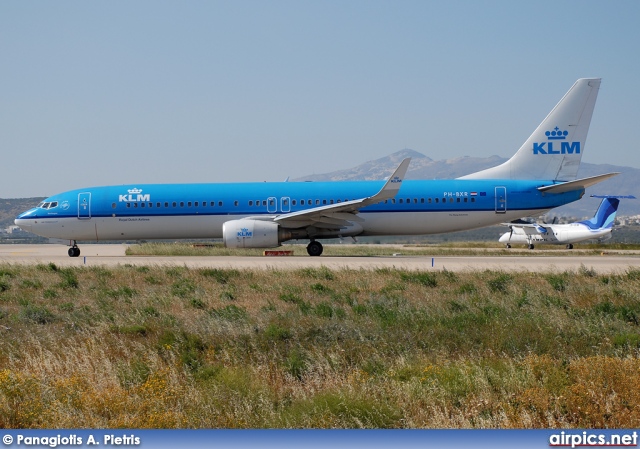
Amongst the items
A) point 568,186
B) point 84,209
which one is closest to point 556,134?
point 568,186

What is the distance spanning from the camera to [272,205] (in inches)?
1293

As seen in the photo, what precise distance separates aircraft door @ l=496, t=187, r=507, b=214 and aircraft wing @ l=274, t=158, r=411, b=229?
4.68 meters

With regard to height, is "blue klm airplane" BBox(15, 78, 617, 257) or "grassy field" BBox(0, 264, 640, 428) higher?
"blue klm airplane" BBox(15, 78, 617, 257)

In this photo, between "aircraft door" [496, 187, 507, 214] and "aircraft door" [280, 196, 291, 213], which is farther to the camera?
"aircraft door" [280, 196, 291, 213]

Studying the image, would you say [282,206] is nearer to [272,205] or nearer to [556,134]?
[272,205]

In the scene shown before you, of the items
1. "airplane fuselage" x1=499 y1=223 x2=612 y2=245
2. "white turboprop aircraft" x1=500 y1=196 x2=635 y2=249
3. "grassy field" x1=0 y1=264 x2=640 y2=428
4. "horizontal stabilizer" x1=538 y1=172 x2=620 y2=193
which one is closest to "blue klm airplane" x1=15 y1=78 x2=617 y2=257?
"horizontal stabilizer" x1=538 y1=172 x2=620 y2=193

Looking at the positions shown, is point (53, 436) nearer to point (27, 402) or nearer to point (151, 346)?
point (27, 402)

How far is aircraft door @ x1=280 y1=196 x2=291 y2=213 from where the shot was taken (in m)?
32.8

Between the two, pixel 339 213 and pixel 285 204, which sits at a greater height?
pixel 285 204

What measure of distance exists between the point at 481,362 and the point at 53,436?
18.4ft

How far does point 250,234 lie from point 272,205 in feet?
7.86

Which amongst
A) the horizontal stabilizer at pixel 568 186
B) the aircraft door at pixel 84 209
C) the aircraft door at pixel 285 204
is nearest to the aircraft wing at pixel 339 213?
the aircraft door at pixel 285 204

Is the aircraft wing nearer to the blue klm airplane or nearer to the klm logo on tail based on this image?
the blue klm airplane

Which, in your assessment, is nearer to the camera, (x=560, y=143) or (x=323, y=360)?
(x=323, y=360)
